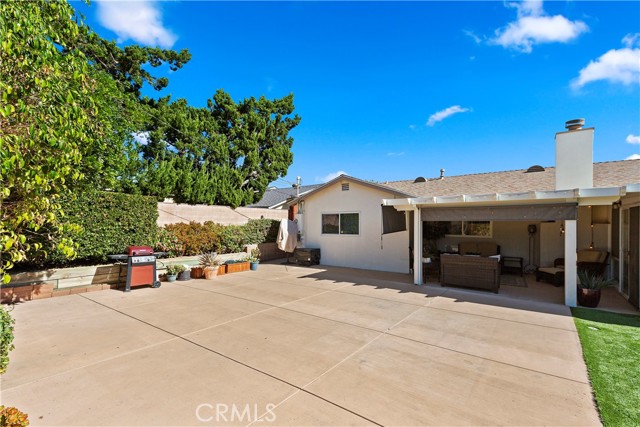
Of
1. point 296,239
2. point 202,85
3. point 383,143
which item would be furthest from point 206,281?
point 383,143

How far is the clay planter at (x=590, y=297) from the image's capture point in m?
6.29

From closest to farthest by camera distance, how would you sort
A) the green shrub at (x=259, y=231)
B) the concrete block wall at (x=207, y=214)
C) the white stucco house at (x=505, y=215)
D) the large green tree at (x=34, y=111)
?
1. the large green tree at (x=34, y=111)
2. the white stucco house at (x=505, y=215)
3. the concrete block wall at (x=207, y=214)
4. the green shrub at (x=259, y=231)

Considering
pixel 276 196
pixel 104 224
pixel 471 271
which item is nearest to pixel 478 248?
pixel 471 271

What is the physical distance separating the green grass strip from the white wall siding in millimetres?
5644

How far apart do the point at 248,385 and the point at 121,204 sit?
7680mm

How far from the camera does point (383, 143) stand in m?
19.5

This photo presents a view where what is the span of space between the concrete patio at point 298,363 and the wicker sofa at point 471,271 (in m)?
0.86

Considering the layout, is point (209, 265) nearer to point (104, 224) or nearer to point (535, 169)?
point (104, 224)

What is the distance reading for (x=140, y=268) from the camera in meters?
8.18

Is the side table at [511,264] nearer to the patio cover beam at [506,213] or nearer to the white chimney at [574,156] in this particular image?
the white chimney at [574,156]

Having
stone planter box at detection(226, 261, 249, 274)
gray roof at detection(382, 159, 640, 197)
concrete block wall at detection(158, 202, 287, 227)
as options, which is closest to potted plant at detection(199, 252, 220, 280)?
stone planter box at detection(226, 261, 249, 274)

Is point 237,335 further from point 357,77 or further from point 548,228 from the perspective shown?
point 357,77

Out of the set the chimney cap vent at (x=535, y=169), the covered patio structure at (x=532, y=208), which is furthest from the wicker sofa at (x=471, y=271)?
the chimney cap vent at (x=535, y=169)
